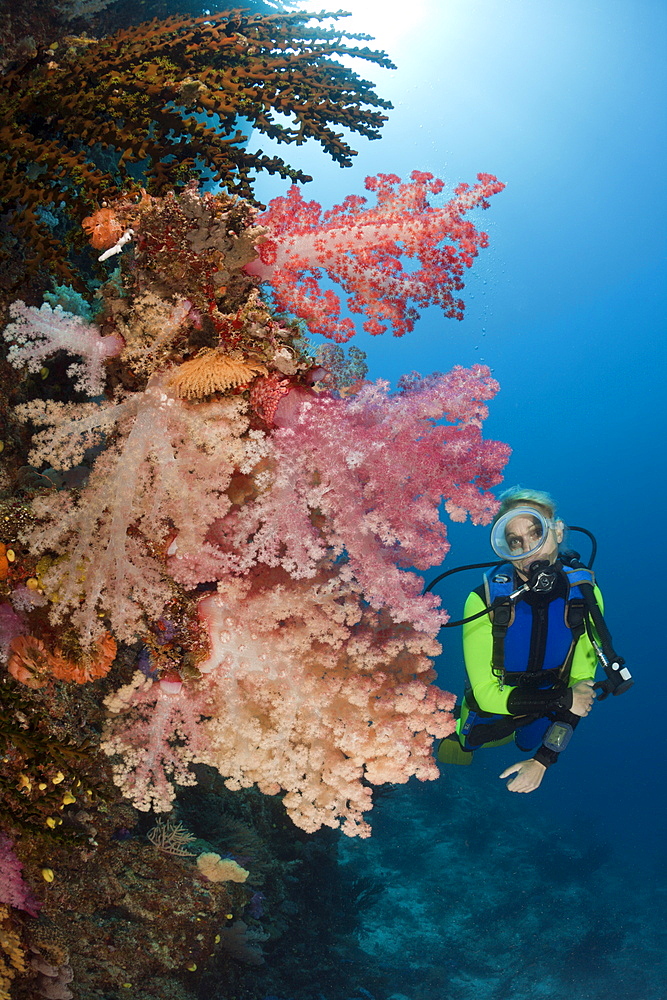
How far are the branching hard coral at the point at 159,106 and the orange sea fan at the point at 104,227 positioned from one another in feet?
0.15

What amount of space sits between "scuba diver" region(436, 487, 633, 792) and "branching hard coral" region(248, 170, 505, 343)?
70.2 inches

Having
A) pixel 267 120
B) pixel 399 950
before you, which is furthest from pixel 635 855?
pixel 267 120

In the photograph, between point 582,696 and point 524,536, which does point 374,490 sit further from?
point 582,696

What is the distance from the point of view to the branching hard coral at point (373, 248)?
2.58m

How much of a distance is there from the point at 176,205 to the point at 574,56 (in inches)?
1784

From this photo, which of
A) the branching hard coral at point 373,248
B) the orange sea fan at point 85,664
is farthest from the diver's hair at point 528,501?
the orange sea fan at point 85,664

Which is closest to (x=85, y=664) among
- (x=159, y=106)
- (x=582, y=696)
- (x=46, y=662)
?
(x=46, y=662)

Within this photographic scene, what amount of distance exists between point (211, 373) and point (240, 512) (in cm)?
73

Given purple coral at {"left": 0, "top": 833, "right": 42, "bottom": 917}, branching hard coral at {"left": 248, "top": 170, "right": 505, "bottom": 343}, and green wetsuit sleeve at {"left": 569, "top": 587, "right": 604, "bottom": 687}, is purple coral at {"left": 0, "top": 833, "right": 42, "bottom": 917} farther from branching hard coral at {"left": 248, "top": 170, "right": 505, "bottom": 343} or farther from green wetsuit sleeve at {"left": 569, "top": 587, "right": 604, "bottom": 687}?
green wetsuit sleeve at {"left": 569, "top": 587, "right": 604, "bottom": 687}

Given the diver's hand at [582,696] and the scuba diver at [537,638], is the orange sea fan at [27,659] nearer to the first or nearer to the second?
the scuba diver at [537,638]

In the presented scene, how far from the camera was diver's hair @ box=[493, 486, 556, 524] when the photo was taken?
371 centimetres

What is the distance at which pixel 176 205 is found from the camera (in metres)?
2.40

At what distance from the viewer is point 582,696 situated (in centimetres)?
391

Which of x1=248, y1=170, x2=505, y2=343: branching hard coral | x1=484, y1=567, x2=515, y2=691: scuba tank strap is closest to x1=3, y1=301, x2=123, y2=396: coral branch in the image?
x1=248, y1=170, x2=505, y2=343: branching hard coral
